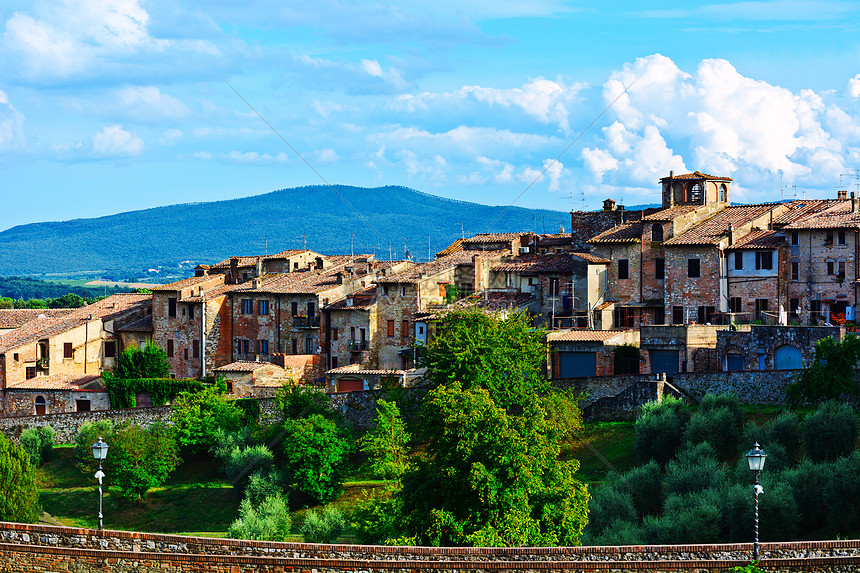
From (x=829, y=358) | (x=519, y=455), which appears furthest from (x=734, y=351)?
(x=519, y=455)

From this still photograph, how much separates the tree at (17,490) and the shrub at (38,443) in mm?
14463

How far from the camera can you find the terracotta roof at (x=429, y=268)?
6536 centimetres

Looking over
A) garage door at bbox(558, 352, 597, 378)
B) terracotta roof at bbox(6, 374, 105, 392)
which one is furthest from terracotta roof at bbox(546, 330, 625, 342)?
terracotta roof at bbox(6, 374, 105, 392)

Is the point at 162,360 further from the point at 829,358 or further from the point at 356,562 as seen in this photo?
the point at 356,562

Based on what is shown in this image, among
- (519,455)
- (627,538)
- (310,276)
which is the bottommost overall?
(627,538)

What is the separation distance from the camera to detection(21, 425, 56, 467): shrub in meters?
61.7

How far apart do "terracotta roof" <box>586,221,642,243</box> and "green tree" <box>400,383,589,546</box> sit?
28.2 metres

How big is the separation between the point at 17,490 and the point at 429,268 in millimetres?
29035

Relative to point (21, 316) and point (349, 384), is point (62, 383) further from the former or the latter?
point (349, 384)

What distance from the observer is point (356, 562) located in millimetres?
24422

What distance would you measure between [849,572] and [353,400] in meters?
36.8

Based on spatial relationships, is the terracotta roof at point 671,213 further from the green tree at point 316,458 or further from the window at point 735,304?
the green tree at point 316,458

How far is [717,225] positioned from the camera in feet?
199

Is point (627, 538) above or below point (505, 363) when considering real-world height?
below
